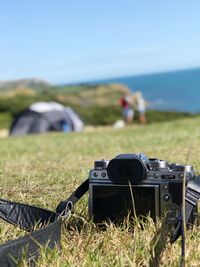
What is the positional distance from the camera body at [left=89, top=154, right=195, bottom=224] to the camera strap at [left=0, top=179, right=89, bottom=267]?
0.10 m

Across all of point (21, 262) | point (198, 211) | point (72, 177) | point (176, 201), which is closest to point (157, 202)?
point (176, 201)

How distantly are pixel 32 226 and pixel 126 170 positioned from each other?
46 centimetres

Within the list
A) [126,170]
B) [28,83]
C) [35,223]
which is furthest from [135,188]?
[28,83]

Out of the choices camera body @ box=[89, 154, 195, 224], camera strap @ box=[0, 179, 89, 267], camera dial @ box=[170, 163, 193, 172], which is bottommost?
camera strap @ box=[0, 179, 89, 267]

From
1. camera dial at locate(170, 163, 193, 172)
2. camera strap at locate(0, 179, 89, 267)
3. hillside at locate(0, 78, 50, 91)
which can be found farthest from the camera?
hillside at locate(0, 78, 50, 91)

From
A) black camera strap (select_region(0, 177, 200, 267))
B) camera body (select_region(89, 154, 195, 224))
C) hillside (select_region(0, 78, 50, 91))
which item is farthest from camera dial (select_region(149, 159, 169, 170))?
hillside (select_region(0, 78, 50, 91))

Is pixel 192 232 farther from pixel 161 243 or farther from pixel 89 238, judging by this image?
pixel 89 238

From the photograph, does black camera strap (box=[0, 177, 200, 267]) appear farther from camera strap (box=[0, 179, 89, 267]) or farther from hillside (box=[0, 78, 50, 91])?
hillside (box=[0, 78, 50, 91])

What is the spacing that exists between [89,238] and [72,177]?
0.84 meters

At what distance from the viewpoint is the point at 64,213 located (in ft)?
6.78

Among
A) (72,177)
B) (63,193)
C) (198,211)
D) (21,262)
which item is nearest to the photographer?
(21,262)

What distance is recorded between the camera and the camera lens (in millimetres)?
1976

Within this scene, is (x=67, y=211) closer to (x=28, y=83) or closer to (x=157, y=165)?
(x=157, y=165)

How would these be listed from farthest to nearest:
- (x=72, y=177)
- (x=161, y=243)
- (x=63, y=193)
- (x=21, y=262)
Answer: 1. (x=72, y=177)
2. (x=63, y=193)
3. (x=161, y=243)
4. (x=21, y=262)
